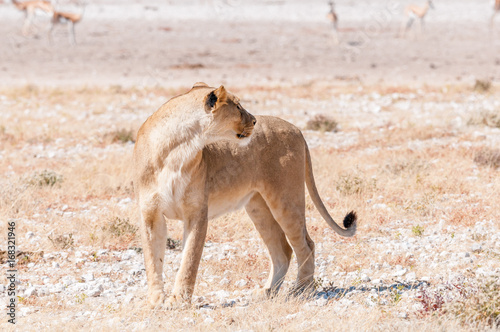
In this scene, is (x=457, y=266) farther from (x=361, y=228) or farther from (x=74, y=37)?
(x=74, y=37)

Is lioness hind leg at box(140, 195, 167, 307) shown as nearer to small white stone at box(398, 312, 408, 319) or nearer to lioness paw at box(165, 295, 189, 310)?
lioness paw at box(165, 295, 189, 310)

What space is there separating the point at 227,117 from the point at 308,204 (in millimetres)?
3261

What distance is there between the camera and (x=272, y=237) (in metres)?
5.96

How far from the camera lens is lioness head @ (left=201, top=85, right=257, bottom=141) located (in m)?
5.00

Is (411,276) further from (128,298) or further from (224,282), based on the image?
(128,298)

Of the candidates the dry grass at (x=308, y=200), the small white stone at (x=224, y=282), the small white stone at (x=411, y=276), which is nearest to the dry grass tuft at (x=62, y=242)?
the dry grass at (x=308, y=200)

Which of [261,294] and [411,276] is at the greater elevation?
[411,276]

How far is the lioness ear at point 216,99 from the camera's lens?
4.97m

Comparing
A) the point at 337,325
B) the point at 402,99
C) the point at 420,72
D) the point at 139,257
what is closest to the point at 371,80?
the point at 420,72

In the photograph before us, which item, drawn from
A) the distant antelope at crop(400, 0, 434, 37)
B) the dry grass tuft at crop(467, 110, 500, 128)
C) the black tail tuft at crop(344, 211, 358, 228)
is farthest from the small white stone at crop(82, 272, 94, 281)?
the distant antelope at crop(400, 0, 434, 37)

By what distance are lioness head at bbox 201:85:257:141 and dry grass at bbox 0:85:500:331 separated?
4.31 feet

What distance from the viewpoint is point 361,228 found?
24.0ft

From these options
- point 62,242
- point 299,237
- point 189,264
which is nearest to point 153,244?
point 189,264

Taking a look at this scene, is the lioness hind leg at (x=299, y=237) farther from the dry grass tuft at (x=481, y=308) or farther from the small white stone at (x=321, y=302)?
the dry grass tuft at (x=481, y=308)
